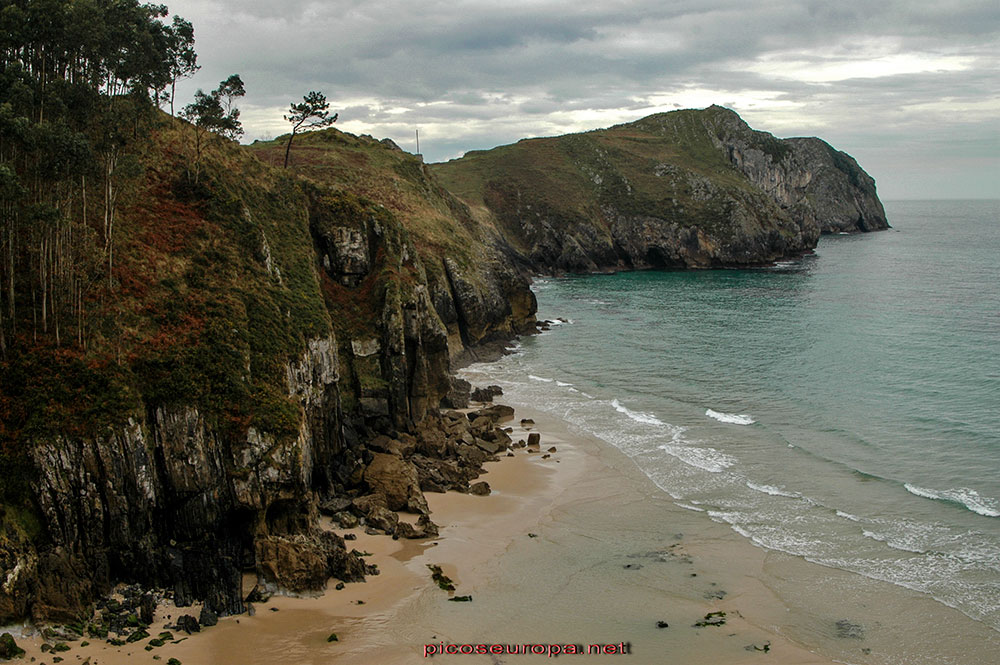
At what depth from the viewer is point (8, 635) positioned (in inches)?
793

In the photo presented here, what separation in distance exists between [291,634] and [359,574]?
4.04m

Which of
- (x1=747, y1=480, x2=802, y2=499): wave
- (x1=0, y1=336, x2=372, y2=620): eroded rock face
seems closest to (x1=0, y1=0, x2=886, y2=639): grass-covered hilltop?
(x1=0, y1=336, x2=372, y2=620): eroded rock face

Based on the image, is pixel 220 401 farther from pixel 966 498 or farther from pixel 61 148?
pixel 966 498

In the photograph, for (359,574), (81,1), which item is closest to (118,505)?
(359,574)

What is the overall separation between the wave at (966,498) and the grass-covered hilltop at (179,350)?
814 inches

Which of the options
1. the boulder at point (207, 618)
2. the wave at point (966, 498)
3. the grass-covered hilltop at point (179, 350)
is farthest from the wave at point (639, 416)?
the boulder at point (207, 618)

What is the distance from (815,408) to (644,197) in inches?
4157

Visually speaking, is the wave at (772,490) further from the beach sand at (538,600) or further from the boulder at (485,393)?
the boulder at (485,393)

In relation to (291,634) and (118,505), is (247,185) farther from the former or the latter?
(291,634)

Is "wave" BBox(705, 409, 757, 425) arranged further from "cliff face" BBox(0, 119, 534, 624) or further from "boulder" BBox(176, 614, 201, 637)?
"boulder" BBox(176, 614, 201, 637)

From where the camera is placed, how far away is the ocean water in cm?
3105

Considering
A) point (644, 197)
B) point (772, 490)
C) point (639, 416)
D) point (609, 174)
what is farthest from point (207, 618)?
point (609, 174)

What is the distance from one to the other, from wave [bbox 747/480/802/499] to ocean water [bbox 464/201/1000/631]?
0.44 ft

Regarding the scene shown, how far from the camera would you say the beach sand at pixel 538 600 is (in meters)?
22.6
